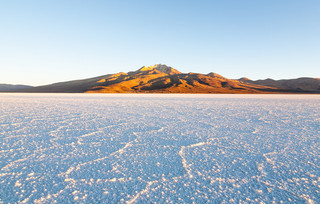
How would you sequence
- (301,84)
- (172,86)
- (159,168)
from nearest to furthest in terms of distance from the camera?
(159,168) < (172,86) < (301,84)

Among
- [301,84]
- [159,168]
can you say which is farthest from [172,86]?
[301,84]

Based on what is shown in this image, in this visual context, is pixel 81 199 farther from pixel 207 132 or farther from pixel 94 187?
pixel 207 132

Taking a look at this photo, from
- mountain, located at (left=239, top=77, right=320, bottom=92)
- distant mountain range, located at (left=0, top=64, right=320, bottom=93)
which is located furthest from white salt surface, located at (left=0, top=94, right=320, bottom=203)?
mountain, located at (left=239, top=77, right=320, bottom=92)

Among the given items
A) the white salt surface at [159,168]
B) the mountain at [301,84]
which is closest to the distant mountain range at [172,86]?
the mountain at [301,84]

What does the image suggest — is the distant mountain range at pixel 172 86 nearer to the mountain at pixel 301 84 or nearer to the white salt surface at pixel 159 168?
the mountain at pixel 301 84

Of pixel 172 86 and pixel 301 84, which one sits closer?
pixel 172 86

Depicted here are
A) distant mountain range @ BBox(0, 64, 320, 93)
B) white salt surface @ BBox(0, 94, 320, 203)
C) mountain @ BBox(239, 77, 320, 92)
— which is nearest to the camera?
white salt surface @ BBox(0, 94, 320, 203)

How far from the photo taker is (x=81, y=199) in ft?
6.43

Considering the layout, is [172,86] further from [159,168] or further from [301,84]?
[301,84]

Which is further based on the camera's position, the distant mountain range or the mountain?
the mountain

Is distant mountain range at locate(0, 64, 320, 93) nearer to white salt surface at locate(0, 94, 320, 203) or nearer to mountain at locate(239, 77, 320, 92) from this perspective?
mountain at locate(239, 77, 320, 92)

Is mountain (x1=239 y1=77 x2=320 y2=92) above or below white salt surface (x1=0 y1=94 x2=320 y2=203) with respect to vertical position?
above

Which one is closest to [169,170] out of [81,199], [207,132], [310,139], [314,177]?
[81,199]

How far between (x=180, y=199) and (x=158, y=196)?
248 mm
